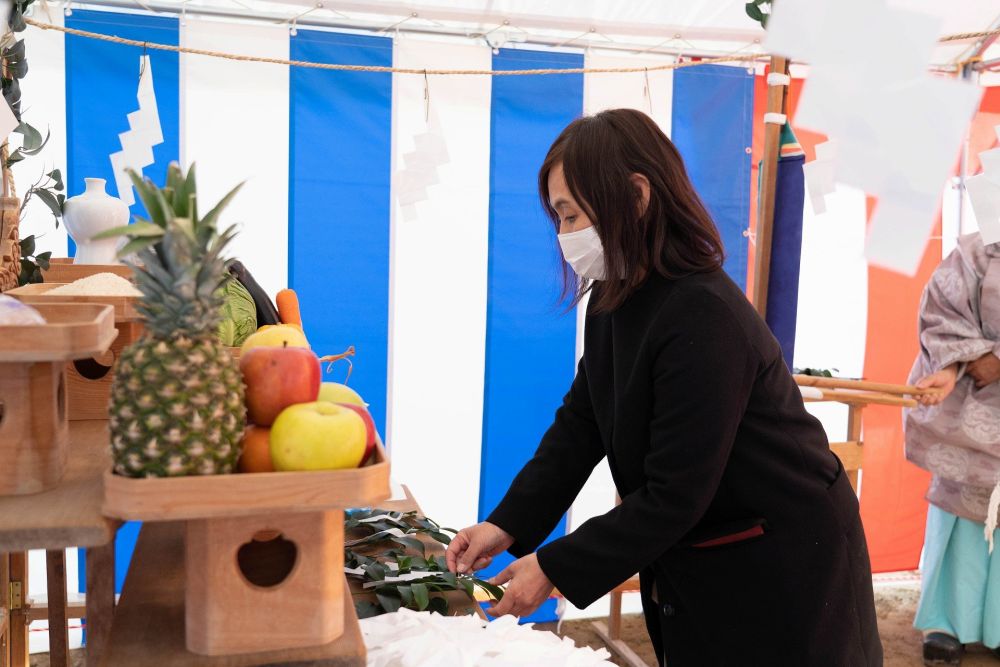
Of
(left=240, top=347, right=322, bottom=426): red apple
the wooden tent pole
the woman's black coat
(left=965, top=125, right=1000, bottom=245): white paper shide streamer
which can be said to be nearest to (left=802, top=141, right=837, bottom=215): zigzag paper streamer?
the wooden tent pole

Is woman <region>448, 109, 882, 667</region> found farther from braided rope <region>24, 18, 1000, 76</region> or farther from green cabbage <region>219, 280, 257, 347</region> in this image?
braided rope <region>24, 18, 1000, 76</region>

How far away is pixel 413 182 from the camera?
142 inches

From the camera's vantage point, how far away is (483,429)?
386 cm

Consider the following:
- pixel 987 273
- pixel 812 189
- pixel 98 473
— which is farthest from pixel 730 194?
pixel 98 473

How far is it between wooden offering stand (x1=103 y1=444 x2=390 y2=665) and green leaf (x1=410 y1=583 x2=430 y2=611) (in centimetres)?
57

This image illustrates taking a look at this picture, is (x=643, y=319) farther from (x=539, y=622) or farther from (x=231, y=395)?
(x=539, y=622)

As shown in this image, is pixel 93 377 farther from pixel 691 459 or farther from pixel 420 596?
pixel 691 459

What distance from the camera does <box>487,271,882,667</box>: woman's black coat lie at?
1.44 metres

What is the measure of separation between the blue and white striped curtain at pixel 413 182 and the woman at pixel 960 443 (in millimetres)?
884

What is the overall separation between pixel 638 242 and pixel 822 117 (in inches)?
28.1

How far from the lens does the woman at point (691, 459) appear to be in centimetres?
145

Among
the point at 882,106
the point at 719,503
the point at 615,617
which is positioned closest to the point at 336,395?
the point at 719,503

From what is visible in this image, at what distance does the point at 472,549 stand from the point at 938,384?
232 centimetres

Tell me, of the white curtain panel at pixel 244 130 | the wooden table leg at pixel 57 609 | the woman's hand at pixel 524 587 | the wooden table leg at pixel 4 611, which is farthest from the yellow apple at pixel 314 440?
the white curtain panel at pixel 244 130
